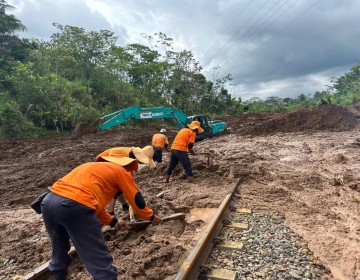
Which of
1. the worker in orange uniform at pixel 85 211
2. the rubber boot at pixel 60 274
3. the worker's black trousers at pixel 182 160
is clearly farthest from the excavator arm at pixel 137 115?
the worker in orange uniform at pixel 85 211

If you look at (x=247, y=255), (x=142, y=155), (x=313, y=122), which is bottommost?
(x=247, y=255)

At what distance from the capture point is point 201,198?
23.0 feet

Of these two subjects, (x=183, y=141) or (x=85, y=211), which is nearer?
(x=85, y=211)

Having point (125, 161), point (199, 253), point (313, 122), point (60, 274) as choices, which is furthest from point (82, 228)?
point (313, 122)

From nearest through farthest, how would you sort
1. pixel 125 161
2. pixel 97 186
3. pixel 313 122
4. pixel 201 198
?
pixel 97 186, pixel 125 161, pixel 201 198, pixel 313 122

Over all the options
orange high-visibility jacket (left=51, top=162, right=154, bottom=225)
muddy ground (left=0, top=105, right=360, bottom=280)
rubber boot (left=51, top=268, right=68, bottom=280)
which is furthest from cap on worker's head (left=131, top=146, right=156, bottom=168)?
rubber boot (left=51, top=268, right=68, bottom=280)

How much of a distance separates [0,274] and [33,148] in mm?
12213

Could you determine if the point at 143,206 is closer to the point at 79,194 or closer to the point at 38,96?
the point at 79,194

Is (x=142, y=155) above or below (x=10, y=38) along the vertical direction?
below

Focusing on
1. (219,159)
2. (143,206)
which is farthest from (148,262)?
(219,159)

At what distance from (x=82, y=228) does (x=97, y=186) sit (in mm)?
425

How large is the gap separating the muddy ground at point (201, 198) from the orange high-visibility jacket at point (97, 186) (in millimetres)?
1118

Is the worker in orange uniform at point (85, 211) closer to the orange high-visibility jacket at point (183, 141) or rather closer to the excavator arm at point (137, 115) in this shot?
the orange high-visibility jacket at point (183, 141)

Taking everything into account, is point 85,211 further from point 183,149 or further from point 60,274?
point 183,149
